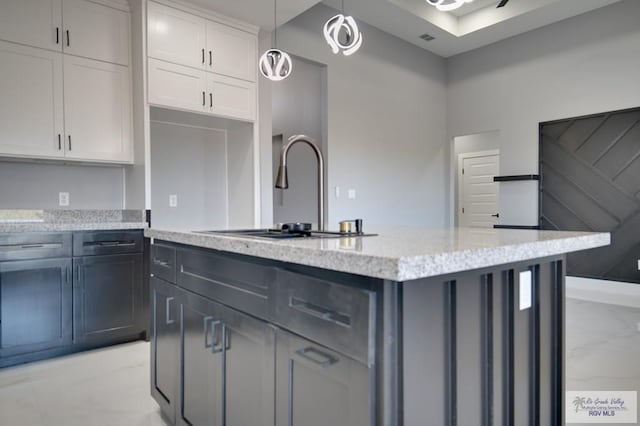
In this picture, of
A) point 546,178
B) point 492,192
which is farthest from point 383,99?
point 492,192

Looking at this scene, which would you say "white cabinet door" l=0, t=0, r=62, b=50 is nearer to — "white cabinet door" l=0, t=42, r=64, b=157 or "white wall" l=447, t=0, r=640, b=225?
"white cabinet door" l=0, t=42, r=64, b=157

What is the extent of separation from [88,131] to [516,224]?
5.19m

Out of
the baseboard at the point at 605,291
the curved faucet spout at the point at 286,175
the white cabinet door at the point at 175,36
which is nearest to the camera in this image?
the curved faucet spout at the point at 286,175

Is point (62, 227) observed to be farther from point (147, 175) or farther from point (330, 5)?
point (330, 5)

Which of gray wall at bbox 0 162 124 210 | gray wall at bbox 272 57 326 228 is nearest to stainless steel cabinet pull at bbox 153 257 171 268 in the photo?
gray wall at bbox 0 162 124 210

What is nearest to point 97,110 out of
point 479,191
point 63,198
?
point 63,198

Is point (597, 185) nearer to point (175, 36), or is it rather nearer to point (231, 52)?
point (231, 52)

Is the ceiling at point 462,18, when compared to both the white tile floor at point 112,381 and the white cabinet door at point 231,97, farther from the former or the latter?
the white tile floor at point 112,381

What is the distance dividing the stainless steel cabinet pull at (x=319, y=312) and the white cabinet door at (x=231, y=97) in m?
2.82

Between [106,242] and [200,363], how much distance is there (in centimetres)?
183

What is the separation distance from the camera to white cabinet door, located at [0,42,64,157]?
281cm

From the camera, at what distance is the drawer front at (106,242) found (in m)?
2.82

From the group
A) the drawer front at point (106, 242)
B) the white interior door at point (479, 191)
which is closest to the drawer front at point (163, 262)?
the drawer front at point (106, 242)

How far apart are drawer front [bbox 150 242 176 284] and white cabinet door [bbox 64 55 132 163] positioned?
1.66 metres
